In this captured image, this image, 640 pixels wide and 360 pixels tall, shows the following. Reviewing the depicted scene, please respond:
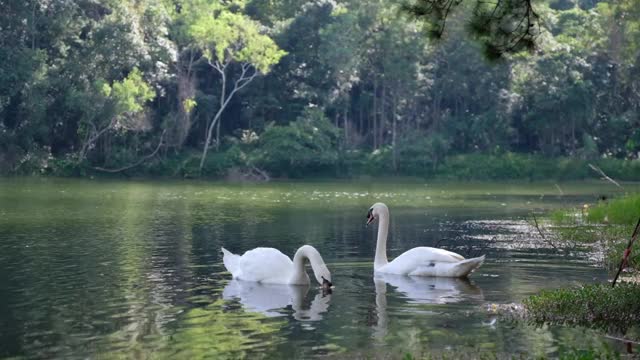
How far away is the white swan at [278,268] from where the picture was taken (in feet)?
61.8

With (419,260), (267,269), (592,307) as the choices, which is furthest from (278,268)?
(592,307)

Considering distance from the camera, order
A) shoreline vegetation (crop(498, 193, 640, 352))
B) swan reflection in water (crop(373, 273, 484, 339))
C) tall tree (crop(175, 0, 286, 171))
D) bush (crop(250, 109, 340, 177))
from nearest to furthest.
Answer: shoreline vegetation (crop(498, 193, 640, 352))
swan reflection in water (crop(373, 273, 484, 339))
tall tree (crop(175, 0, 286, 171))
bush (crop(250, 109, 340, 177))

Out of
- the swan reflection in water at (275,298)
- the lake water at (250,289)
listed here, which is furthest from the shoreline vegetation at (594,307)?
the swan reflection in water at (275,298)

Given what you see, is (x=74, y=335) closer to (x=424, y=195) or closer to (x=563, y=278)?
(x=563, y=278)

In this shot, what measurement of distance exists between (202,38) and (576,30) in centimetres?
2822

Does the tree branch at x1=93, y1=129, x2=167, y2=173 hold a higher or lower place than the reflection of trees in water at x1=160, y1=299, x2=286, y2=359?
higher

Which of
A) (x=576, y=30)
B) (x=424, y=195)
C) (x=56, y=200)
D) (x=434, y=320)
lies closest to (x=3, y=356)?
(x=434, y=320)

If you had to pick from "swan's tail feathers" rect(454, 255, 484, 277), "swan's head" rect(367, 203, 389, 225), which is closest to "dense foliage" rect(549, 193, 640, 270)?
"swan's tail feathers" rect(454, 255, 484, 277)

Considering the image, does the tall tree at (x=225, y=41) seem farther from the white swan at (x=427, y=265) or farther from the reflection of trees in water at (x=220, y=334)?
the reflection of trees in water at (x=220, y=334)

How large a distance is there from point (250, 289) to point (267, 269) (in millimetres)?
789

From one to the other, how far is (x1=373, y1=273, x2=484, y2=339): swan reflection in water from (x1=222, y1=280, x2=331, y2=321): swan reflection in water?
3.03 ft

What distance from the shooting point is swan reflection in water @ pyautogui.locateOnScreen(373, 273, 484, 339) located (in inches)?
684

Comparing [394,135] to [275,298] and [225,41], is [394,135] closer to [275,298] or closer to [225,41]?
[225,41]

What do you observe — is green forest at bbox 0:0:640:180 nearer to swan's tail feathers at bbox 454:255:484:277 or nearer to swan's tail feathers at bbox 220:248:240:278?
swan's tail feathers at bbox 454:255:484:277
